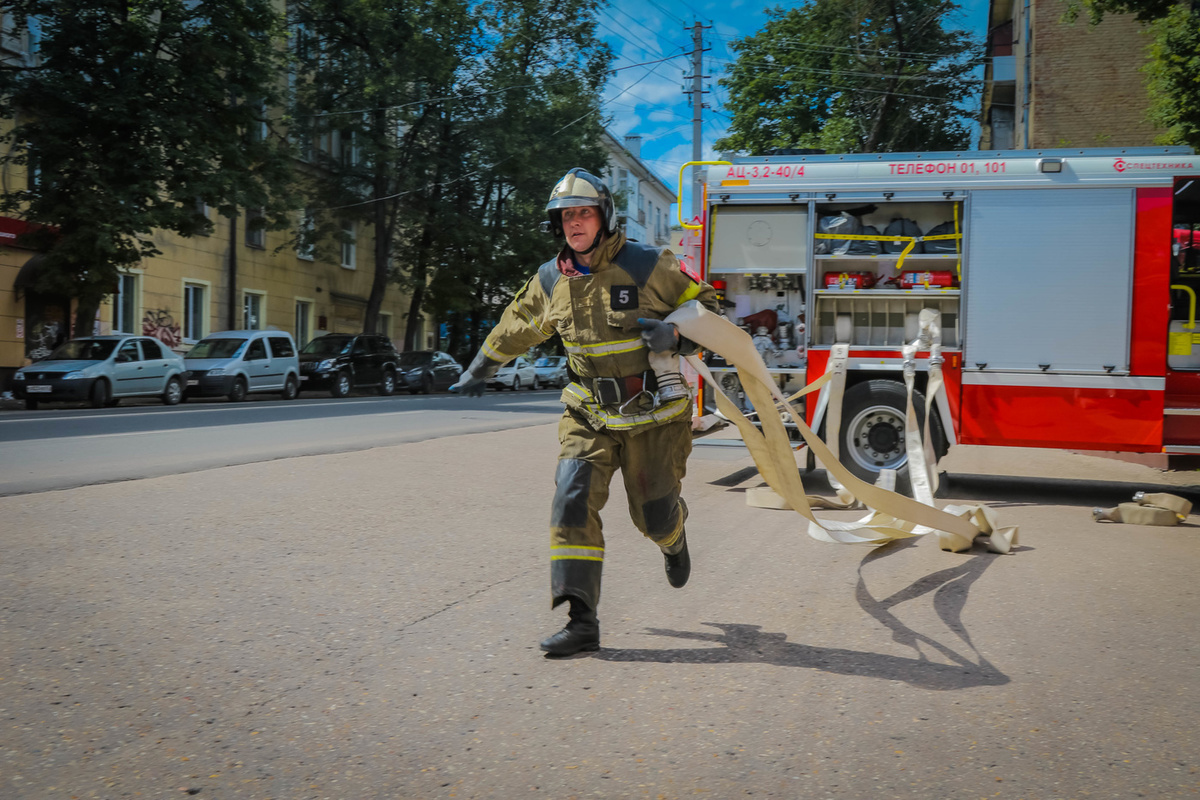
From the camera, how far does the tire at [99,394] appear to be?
20828mm

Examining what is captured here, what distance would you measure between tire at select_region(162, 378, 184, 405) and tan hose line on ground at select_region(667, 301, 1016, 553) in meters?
18.9

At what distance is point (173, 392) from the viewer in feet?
75.9

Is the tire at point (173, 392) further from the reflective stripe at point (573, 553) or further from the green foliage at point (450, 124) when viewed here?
the reflective stripe at point (573, 553)

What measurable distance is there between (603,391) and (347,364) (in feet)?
87.4

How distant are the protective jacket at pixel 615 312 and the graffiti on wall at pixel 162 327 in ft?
85.9

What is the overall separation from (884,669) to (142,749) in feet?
8.41

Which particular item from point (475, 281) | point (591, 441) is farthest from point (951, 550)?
point (475, 281)

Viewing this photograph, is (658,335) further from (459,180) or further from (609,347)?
(459,180)

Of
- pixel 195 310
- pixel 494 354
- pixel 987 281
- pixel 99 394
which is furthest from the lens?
pixel 195 310

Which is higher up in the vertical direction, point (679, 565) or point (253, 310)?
point (253, 310)

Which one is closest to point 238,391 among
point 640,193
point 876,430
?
point 876,430

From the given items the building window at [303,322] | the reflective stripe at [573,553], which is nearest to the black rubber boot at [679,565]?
the reflective stripe at [573,553]

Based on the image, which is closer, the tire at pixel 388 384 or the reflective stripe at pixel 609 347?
the reflective stripe at pixel 609 347


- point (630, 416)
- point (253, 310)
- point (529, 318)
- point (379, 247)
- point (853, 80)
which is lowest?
point (630, 416)
